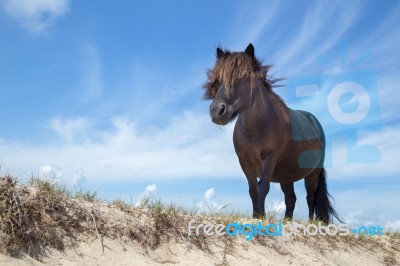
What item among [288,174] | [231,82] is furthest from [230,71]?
[288,174]

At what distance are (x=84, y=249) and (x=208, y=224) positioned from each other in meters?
1.44

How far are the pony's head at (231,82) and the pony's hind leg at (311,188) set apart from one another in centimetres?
271

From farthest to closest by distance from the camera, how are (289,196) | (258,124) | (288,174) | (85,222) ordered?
(289,196), (288,174), (258,124), (85,222)

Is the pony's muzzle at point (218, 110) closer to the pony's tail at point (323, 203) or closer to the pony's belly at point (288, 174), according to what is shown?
the pony's belly at point (288, 174)

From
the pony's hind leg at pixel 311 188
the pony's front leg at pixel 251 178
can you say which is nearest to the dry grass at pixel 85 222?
the pony's front leg at pixel 251 178

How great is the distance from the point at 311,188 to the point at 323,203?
0.36 m

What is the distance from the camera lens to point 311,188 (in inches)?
315

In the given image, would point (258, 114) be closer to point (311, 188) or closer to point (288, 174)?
point (288, 174)

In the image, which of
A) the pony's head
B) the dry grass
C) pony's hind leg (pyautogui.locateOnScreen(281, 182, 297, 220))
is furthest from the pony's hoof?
pony's hind leg (pyautogui.locateOnScreen(281, 182, 297, 220))

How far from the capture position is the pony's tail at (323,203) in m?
7.80

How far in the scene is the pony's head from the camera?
5555 mm

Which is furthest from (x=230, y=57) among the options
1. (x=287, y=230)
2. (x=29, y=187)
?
(x=29, y=187)

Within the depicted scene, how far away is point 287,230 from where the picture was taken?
17.0 feet

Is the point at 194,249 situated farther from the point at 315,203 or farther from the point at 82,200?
the point at 315,203
